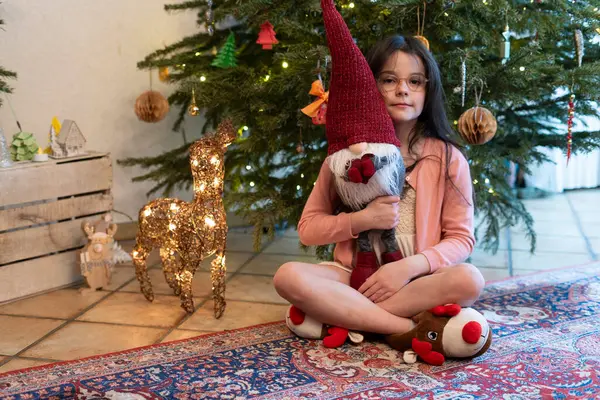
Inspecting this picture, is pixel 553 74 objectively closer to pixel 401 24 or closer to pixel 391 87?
pixel 401 24

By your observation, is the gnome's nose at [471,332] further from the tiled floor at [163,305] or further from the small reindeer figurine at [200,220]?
the small reindeer figurine at [200,220]

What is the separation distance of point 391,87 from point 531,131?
90 cm

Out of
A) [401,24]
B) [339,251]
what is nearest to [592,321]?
[339,251]

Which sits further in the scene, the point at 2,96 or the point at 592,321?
the point at 2,96

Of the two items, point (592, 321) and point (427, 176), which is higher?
point (427, 176)

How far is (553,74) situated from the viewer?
2123 millimetres

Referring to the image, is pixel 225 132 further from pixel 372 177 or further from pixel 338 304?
pixel 338 304

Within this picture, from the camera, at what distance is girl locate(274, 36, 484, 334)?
175cm

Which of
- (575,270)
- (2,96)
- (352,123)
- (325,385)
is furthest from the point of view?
(2,96)

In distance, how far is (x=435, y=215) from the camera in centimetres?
185

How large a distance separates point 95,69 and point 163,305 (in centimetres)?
125

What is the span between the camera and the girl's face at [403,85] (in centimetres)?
180

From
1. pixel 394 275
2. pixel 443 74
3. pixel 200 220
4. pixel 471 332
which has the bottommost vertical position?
pixel 471 332

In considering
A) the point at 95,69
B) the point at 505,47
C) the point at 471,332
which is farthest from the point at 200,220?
the point at 95,69
